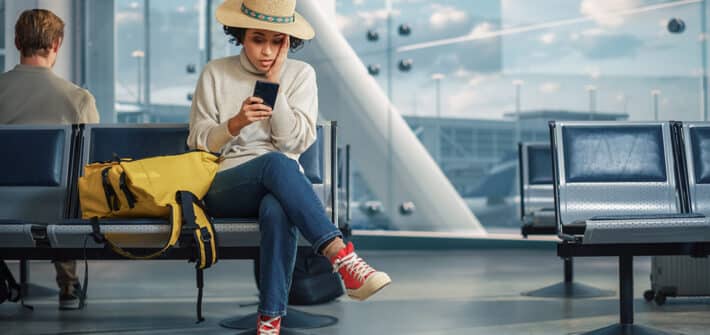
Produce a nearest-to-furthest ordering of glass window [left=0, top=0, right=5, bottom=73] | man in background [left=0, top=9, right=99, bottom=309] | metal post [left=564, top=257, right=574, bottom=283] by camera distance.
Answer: man in background [left=0, top=9, right=99, bottom=309] < metal post [left=564, top=257, right=574, bottom=283] < glass window [left=0, top=0, right=5, bottom=73]

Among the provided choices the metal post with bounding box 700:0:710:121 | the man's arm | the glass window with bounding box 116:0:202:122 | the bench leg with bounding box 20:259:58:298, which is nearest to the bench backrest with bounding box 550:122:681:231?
the man's arm

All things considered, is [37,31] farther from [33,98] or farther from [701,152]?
[701,152]

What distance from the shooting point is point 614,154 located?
4.51 m

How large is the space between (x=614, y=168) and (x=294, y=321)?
63.5 inches

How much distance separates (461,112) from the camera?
36.6 feet

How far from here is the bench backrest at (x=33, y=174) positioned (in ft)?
15.0

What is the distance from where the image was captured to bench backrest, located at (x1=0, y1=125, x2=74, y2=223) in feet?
15.0

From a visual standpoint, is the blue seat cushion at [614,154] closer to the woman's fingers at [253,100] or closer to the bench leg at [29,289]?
the woman's fingers at [253,100]

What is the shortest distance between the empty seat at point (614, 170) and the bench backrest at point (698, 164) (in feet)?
0.22

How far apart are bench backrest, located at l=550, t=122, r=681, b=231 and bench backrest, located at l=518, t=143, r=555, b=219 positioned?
229cm

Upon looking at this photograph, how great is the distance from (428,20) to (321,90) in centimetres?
146

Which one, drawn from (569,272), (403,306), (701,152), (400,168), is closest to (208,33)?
(400,168)

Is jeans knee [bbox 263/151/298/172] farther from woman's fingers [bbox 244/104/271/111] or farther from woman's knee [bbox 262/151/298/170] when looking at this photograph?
woman's fingers [bbox 244/104/271/111]

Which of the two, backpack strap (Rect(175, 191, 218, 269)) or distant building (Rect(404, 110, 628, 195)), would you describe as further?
distant building (Rect(404, 110, 628, 195))
